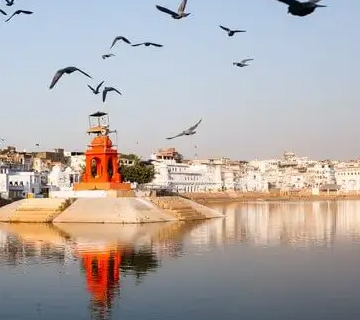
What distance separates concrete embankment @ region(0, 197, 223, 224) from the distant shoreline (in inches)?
2168

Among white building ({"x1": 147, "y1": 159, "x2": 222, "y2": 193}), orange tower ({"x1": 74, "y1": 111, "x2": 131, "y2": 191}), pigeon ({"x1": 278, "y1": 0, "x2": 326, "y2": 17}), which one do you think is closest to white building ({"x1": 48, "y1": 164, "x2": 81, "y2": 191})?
white building ({"x1": 147, "y1": 159, "x2": 222, "y2": 193})

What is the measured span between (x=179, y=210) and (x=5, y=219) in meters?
15.4

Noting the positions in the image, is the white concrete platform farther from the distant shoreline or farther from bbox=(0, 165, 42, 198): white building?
the distant shoreline

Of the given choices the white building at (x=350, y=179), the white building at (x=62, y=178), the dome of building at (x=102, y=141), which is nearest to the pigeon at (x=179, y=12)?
the dome of building at (x=102, y=141)

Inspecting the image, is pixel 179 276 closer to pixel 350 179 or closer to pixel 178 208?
pixel 178 208

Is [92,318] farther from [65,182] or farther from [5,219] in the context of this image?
[65,182]

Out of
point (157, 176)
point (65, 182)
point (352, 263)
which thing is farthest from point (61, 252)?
point (157, 176)

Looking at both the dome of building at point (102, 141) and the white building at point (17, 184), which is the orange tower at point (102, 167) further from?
the white building at point (17, 184)

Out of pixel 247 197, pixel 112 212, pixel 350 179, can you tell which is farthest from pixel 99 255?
pixel 350 179

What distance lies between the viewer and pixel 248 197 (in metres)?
146

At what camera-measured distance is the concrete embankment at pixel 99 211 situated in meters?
55.9

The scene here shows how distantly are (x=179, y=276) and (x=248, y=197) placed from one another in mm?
120294

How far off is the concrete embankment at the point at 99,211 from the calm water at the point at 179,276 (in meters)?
10.4

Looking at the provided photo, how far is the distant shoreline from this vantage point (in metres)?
127
